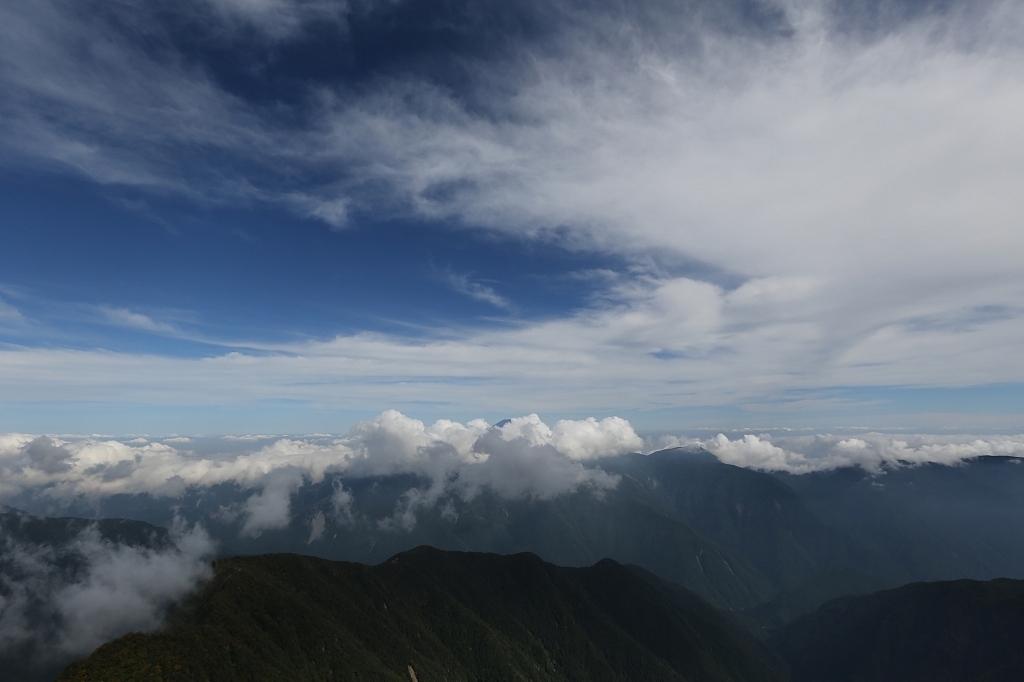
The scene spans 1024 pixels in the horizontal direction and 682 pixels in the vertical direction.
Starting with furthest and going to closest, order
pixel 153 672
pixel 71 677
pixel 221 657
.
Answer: pixel 221 657 → pixel 153 672 → pixel 71 677

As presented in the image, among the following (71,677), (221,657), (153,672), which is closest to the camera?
(71,677)

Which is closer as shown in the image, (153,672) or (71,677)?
(71,677)

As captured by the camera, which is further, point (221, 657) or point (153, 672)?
point (221, 657)

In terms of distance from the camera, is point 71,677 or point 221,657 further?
point 221,657

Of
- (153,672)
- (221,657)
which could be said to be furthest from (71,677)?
(221,657)

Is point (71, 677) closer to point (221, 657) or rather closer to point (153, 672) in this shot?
point (153, 672)

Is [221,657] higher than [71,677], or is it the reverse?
[71,677]
